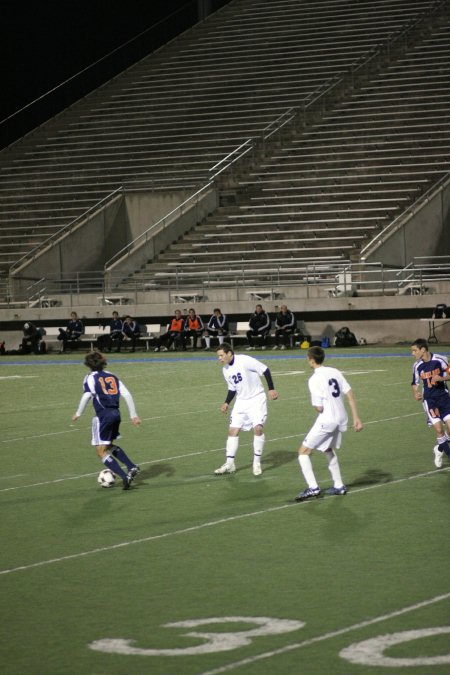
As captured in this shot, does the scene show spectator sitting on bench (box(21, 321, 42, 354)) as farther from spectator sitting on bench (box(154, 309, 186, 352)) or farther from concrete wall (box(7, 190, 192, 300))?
spectator sitting on bench (box(154, 309, 186, 352))

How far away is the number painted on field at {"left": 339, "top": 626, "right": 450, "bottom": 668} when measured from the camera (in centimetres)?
693

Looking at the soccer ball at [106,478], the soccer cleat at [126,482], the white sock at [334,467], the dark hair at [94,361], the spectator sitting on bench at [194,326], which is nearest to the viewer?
the white sock at [334,467]

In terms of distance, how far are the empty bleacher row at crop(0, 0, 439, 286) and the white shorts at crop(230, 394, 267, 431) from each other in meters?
30.5

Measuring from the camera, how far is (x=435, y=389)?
14102 mm

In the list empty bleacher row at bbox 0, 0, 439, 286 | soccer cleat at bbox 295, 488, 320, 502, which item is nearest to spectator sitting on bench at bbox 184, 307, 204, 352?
empty bleacher row at bbox 0, 0, 439, 286

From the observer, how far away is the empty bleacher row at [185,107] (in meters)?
47.5

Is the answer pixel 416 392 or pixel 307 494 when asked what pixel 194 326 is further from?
pixel 307 494

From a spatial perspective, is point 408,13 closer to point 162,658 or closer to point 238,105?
point 238,105

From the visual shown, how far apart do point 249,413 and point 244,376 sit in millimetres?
444

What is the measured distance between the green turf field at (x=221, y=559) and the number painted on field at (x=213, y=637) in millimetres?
17

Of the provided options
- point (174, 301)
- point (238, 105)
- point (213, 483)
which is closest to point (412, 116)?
point (238, 105)

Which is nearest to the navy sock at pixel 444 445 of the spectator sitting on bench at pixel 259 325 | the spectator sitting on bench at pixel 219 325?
the spectator sitting on bench at pixel 259 325

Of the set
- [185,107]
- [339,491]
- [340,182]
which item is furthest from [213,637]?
[185,107]

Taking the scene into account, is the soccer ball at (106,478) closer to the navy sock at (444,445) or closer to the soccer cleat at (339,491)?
the soccer cleat at (339,491)
